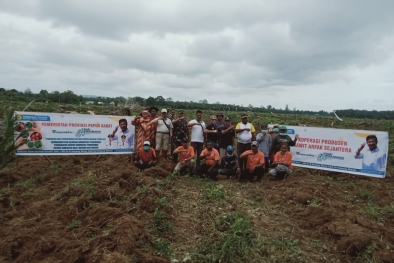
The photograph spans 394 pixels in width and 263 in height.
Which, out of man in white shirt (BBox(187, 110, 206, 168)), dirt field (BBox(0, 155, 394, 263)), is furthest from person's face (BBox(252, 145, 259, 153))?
man in white shirt (BBox(187, 110, 206, 168))

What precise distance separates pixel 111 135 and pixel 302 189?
5.51 meters

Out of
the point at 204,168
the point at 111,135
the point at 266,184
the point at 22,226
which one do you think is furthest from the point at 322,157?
the point at 22,226

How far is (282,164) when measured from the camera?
25.2 ft

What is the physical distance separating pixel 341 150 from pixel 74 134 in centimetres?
747

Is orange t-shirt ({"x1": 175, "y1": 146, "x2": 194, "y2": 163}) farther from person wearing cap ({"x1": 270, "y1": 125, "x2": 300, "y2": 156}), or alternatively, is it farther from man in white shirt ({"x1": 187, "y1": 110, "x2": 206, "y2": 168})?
person wearing cap ({"x1": 270, "y1": 125, "x2": 300, "y2": 156})

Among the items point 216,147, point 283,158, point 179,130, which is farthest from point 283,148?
point 179,130

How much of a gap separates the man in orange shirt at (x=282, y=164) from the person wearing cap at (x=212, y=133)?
1608 millimetres

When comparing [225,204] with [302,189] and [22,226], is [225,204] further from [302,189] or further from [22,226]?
[22,226]

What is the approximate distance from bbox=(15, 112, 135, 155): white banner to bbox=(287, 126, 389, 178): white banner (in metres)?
5.19

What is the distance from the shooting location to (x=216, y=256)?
3951 millimetres

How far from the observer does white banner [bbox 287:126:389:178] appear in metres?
7.89

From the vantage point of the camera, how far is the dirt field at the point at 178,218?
4.03 m

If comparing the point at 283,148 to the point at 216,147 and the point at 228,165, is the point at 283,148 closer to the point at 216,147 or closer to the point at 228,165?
the point at 228,165

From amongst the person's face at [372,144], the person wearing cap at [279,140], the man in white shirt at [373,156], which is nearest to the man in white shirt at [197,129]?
the person wearing cap at [279,140]
